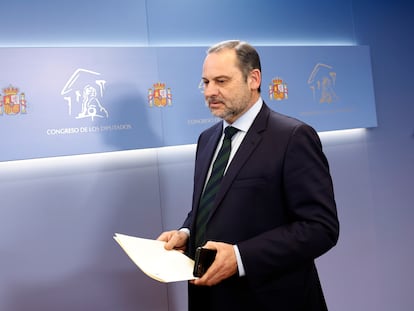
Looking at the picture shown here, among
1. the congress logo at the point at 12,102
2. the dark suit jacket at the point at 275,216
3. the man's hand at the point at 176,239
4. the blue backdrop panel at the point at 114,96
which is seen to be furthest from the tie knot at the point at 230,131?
the congress logo at the point at 12,102

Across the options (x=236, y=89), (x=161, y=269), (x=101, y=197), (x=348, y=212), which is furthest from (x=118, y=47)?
(x=348, y=212)

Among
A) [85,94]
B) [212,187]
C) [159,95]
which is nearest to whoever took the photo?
[212,187]

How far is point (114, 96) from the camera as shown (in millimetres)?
2457

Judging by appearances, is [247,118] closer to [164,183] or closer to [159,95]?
[159,95]

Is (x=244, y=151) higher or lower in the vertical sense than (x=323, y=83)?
A: lower

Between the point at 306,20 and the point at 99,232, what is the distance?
81.7 inches

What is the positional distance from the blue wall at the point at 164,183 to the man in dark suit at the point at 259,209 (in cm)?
91

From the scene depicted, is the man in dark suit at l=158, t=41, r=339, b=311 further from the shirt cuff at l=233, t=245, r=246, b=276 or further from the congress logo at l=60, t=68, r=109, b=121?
the congress logo at l=60, t=68, r=109, b=121

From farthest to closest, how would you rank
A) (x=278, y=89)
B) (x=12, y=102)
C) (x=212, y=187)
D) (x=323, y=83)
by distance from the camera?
(x=323, y=83)
(x=278, y=89)
(x=12, y=102)
(x=212, y=187)

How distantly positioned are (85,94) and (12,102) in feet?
1.22

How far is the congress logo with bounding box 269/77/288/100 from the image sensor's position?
2.90 meters

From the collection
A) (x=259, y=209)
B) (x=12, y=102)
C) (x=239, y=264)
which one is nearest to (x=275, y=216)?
(x=259, y=209)

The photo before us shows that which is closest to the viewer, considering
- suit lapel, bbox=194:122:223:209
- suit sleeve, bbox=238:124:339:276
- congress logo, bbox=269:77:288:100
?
suit sleeve, bbox=238:124:339:276

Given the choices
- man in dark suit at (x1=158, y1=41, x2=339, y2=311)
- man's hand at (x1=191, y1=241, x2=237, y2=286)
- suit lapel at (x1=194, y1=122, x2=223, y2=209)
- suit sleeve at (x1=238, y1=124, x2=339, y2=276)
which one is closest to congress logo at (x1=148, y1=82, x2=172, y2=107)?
suit lapel at (x1=194, y1=122, x2=223, y2=209)
